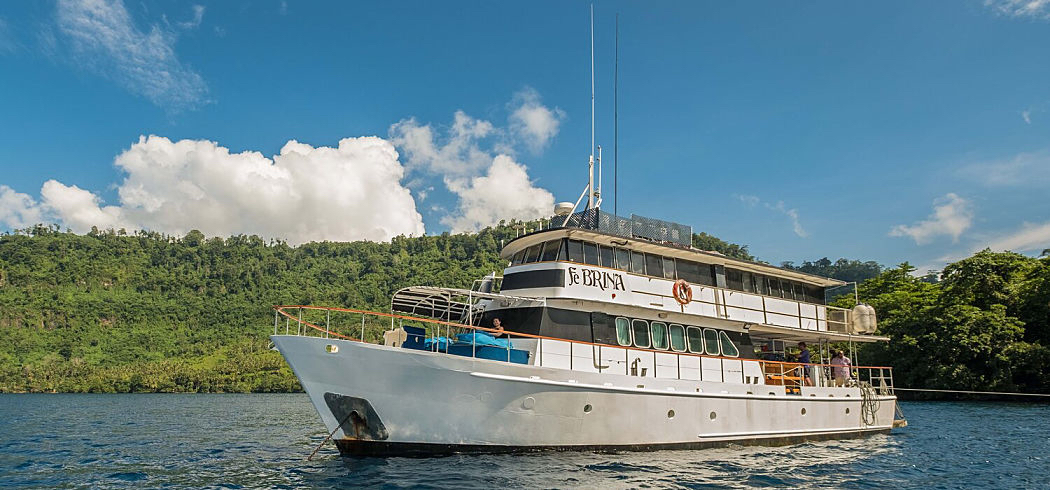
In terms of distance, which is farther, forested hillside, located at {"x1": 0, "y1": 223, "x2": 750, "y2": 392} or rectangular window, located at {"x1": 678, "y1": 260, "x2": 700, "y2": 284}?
forested hillside, located at {"x1": 0, "y1": 223, "x2": 750, "y2": 392}

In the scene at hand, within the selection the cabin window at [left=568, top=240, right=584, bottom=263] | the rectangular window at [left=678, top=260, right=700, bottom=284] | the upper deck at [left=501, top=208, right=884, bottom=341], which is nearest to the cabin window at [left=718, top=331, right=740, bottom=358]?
the upper deck at [left=501, top=208, right=884, bottom=341]

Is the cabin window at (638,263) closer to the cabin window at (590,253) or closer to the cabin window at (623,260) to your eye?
the cabin window at (623,260)

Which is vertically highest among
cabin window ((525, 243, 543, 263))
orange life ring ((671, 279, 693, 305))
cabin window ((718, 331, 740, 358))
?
cabin window ((525, 243, 543, 263))

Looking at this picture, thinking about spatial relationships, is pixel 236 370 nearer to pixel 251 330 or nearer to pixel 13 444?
pixel 251 330

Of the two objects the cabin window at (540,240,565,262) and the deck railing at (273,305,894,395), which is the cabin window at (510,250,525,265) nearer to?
the cabin window at (540,240,565,262)

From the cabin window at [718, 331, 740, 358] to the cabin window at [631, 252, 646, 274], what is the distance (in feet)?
9.70

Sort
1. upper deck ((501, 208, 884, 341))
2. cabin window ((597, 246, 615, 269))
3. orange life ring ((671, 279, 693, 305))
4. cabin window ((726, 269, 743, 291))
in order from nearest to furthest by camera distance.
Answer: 1. upper deck ((501, 208, 884, 341))
2. cabin window ((597, 246, 615, 269))
3. orange life ring ((671, 279, 693, 305))
4. cabin window ((726, 269, 743, 291))

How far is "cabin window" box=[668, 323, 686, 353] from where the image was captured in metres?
15.6

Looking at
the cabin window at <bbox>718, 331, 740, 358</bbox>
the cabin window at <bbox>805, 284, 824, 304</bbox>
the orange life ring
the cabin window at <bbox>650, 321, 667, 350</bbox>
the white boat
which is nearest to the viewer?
the white boat

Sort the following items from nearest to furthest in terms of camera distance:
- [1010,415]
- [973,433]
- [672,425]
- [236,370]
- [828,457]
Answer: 1. [672,425]
2. [828,457]
3. [973,433]
4. [1010,415]
5. [236,370]

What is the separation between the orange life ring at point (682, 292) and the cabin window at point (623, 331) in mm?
1422

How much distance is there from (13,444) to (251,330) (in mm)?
71887

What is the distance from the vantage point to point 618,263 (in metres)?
15.1

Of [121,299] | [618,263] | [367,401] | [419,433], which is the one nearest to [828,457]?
[618,263]
